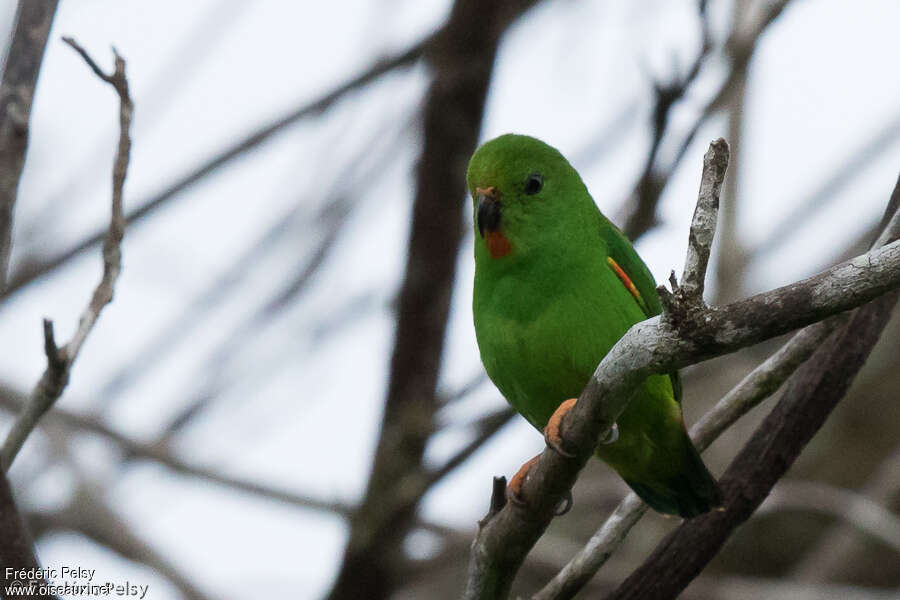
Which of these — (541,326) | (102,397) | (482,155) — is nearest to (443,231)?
(482,155)

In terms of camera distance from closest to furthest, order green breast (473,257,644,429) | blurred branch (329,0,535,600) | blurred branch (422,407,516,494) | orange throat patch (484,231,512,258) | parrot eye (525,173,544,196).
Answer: green breast (473,257,644,429) → orange throat patch (484,231,512,258) → parrot eye (525,173,544,196) → blurred branch (422,407,516,494) → blurred branch (329,0,535,600)

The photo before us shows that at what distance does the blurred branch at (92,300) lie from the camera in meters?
A: 2.49

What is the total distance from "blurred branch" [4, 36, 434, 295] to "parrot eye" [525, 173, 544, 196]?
0.94 m

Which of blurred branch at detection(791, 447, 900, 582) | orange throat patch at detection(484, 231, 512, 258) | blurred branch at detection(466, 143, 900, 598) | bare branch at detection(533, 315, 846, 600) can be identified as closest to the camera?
blurred branch at detection(466, 143, 900, 598)

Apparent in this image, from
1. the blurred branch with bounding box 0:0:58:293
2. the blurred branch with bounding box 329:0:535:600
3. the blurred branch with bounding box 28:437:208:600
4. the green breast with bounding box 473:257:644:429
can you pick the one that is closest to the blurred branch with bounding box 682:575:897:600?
the blurred branch with bounding box 329:0:535:600

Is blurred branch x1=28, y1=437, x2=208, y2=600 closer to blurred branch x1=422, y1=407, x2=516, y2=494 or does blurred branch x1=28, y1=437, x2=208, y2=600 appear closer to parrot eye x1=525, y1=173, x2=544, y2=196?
blurred branch x1=422, y1=407, x2=516, y2=494

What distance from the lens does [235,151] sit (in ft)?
12.7

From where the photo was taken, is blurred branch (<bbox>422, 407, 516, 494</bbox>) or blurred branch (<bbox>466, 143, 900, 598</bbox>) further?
blurred branch (<bbox>422, 407, 516, 494</bbox>)

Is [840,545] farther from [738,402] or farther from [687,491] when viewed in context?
[738,402]

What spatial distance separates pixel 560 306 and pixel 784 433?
2.47ft

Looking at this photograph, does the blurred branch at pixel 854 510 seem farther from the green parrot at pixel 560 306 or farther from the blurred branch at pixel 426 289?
the blurred branch at pixel 426 289

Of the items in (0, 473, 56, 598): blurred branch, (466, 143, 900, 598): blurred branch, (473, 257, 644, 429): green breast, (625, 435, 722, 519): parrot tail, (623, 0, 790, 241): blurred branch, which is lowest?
(466, 143, 900, 598): blurred branch

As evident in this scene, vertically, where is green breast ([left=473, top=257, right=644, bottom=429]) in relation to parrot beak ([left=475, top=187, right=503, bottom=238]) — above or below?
below

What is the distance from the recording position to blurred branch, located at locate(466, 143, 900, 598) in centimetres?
174
